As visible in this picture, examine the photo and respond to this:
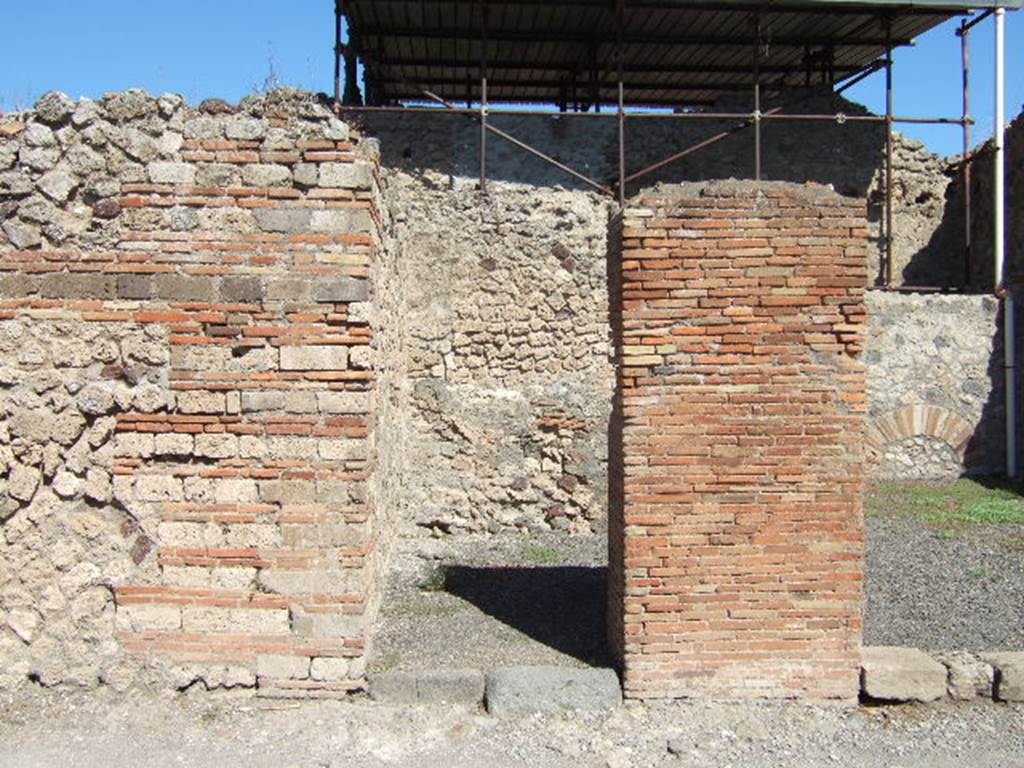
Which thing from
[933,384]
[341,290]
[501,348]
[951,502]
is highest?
[341,290]

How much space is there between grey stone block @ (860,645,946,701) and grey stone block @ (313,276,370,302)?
3.30m

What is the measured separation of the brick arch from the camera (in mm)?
11406

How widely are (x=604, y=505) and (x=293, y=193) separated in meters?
5.25

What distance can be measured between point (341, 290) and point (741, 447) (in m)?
2.25

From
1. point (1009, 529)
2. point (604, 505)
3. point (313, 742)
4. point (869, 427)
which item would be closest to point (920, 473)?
point (869, 427)

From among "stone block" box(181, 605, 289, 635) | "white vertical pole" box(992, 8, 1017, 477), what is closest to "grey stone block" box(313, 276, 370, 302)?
"stone block" box(181, 605, 289, 635)

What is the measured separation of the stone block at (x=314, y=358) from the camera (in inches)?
189

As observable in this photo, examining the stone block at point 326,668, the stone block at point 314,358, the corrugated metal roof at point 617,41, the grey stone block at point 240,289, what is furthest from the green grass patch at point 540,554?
the corrugated metal roof at point 617,41

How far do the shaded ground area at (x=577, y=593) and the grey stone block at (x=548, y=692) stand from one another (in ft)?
0.79

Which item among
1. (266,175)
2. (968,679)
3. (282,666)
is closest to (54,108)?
(266,175)

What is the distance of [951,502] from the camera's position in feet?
33.6

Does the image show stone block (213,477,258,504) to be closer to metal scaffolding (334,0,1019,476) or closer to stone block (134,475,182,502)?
stone block (134,475,182,502)

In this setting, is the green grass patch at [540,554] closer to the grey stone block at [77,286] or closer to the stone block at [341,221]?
the stone block at [341,221]

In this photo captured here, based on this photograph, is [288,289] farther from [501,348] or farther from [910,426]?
[910,426]
